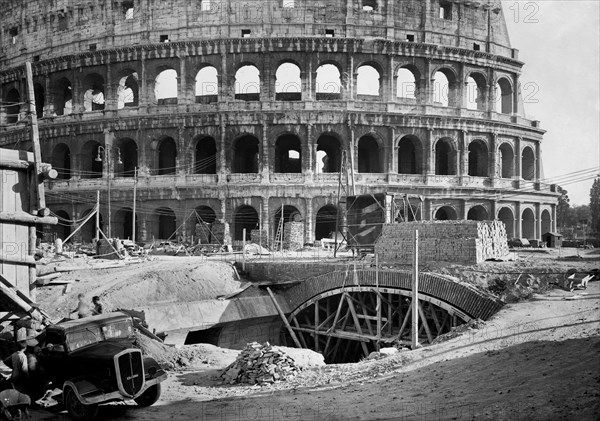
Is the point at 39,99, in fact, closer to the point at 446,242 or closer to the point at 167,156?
the point at 167,156

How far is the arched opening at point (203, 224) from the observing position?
31375mm

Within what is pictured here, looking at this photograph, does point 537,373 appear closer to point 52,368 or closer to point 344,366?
point 344,366

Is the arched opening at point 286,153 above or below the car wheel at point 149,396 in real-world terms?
above

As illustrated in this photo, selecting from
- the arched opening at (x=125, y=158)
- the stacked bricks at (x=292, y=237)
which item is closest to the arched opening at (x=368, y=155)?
the stacked bricks at (x=292, y=237)

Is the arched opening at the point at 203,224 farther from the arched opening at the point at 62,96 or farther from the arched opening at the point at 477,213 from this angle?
the arched opening at the point at 477,213

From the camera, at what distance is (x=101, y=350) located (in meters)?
8.97

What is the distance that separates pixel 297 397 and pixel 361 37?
27.6 meters

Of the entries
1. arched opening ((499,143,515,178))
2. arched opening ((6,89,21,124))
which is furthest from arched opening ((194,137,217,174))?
arched opening ((499,143,515,178))

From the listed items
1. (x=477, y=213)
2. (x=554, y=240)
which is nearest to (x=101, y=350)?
(x=477, y=213)

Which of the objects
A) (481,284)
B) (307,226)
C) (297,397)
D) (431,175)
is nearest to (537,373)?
(297,397)

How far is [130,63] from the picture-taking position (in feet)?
113

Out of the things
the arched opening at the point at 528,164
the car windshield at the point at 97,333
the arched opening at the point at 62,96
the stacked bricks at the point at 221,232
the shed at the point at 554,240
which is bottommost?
the car windshield at the point at 97,333

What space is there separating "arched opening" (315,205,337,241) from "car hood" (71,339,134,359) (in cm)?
2254

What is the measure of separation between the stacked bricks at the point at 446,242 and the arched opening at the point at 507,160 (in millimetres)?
18230
